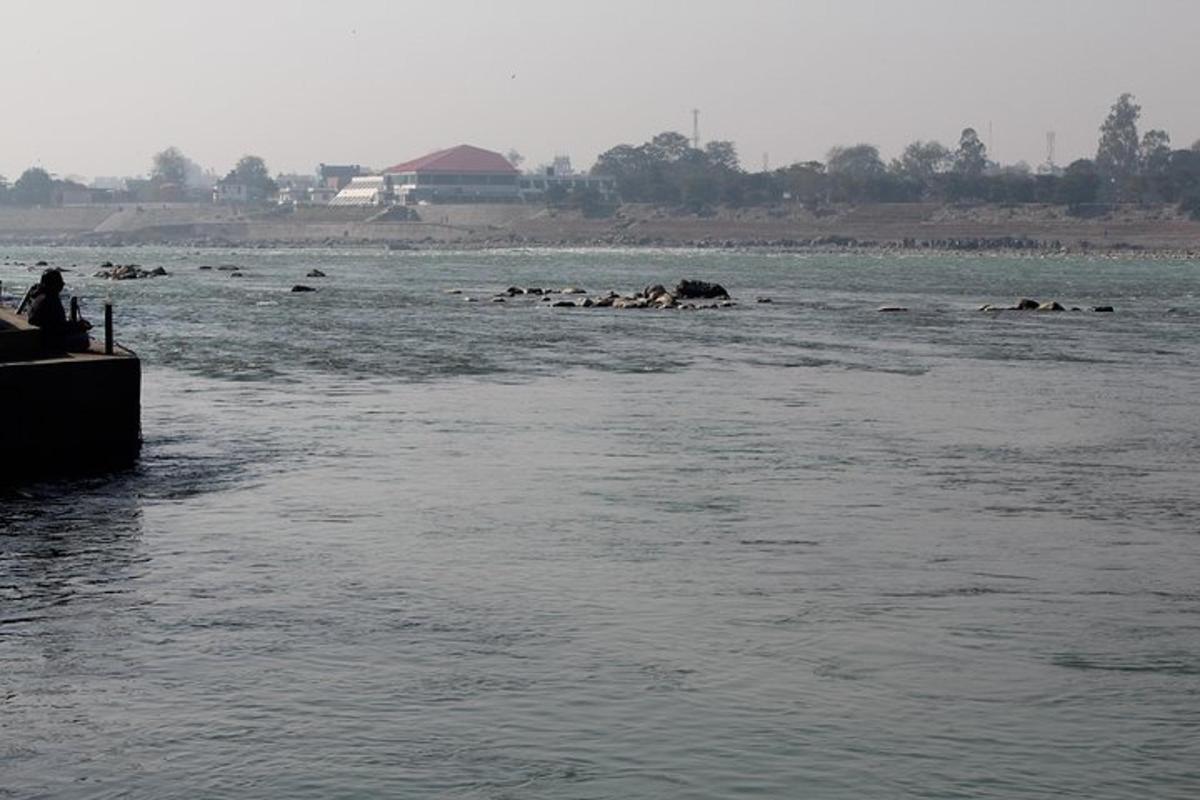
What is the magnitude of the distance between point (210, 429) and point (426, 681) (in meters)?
18.2

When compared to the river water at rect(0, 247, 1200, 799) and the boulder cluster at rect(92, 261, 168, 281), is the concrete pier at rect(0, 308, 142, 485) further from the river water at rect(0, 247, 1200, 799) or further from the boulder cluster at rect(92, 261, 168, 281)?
the boulder cluster at rect(92, 261, 168, 281)

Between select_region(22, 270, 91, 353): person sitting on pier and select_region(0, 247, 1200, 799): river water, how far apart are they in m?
2.26

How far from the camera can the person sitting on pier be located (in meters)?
28.7

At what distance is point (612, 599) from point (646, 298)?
210 feet

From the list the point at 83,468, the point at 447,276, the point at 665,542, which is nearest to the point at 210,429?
the point at 83,468

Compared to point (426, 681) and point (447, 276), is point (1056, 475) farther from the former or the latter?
point (447, 276)

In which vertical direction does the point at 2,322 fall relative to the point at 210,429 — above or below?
above

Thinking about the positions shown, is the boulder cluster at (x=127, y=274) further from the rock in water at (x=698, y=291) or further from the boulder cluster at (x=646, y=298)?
the rock in water at (x=698, y=291)

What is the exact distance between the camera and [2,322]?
28938mm

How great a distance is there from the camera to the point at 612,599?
19031 millimetres

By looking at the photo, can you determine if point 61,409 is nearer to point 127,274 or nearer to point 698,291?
point 698,291

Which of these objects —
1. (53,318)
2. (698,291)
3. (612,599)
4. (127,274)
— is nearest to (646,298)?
(698,291)

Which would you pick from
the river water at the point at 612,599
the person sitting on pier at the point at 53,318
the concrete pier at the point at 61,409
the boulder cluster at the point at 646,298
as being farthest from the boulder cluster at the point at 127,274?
the concrete pier at the point at 61,409

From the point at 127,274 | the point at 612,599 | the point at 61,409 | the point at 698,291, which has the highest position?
the point at 61,409
